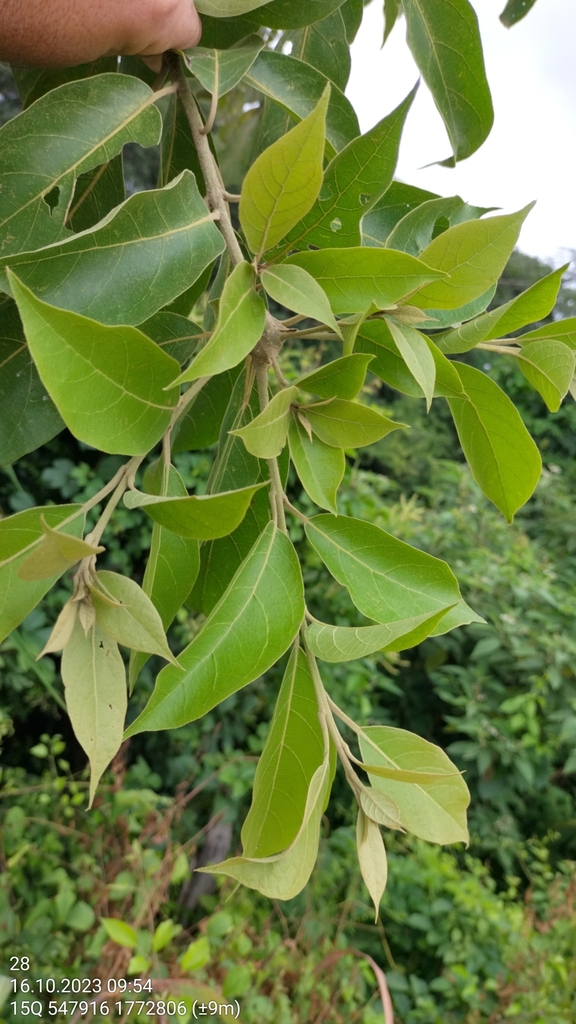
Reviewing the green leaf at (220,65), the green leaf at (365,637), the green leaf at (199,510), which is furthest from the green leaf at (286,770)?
the green leaf at (220,65)

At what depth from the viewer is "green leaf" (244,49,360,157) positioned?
530 millimetres

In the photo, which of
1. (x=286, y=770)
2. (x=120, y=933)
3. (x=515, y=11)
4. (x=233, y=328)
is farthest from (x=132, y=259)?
(x=120, y=933)

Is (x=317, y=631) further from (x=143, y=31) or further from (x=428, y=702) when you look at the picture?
(x=428, y=702)

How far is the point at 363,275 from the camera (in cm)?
37

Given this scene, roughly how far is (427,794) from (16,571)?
0.90ft

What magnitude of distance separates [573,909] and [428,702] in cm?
99

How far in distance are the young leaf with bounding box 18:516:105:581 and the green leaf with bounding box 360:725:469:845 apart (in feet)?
0.74

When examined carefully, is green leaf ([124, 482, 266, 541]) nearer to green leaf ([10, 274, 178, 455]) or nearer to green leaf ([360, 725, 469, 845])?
green leaf ([10, 274, 178, 455])

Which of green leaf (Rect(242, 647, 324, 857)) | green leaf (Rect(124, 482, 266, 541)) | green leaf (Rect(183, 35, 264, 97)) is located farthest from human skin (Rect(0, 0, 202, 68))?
green leaf (Rect(242, 647, 324, 857))

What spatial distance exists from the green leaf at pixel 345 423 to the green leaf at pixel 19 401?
0.19m

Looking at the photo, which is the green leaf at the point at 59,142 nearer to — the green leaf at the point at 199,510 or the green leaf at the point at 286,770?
the green leaf at the point at 199,510

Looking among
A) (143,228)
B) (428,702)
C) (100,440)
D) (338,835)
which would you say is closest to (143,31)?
(143,228)

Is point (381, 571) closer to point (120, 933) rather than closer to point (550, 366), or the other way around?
point (550, 366)

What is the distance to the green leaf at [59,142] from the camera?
421 millimetres
